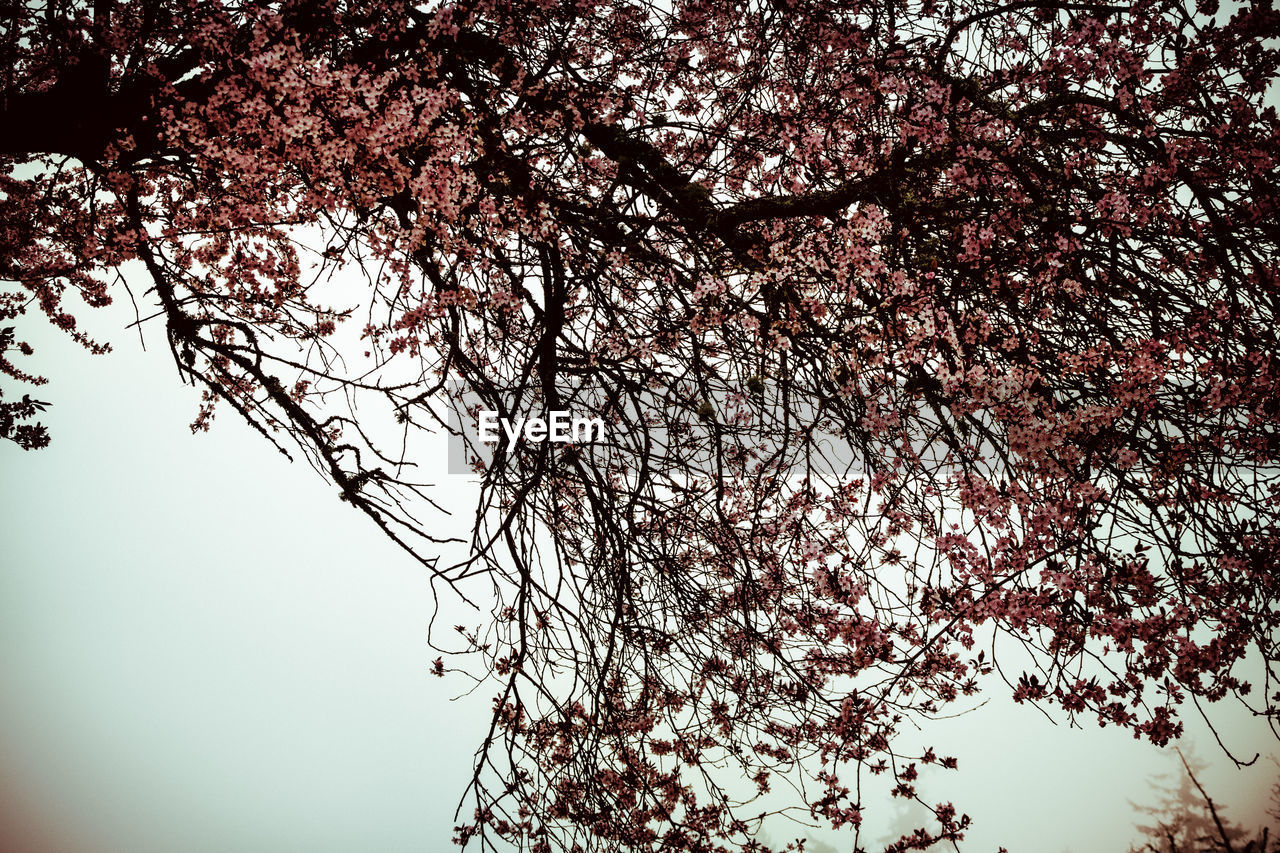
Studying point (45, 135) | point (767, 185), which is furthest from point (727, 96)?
point (45, 135)

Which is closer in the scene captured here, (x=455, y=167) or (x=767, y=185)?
(x=455, y=167)

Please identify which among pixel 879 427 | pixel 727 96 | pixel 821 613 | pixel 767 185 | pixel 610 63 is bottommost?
pixel 821 613

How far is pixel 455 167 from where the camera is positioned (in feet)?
9.30

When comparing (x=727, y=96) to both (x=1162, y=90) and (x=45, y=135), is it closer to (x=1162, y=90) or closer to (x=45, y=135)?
(x=1162, y=90)

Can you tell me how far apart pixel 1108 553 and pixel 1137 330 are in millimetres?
1134

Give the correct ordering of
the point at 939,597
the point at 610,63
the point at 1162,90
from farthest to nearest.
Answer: the point at 610,63 → the point at 939,597 → the point at 1162,90

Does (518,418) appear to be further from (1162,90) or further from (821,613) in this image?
(1162,90)

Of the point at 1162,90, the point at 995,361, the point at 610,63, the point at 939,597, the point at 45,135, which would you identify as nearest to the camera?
the point at 1162,90

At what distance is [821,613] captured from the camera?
3.75 meters

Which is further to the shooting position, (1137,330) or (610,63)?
(610,63)

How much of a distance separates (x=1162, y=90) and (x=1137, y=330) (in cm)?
105

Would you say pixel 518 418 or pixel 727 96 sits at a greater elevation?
pixel 727 96

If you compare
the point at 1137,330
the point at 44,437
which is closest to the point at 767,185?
the point at 1137,330

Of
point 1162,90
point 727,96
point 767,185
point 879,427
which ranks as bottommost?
point 879,427
